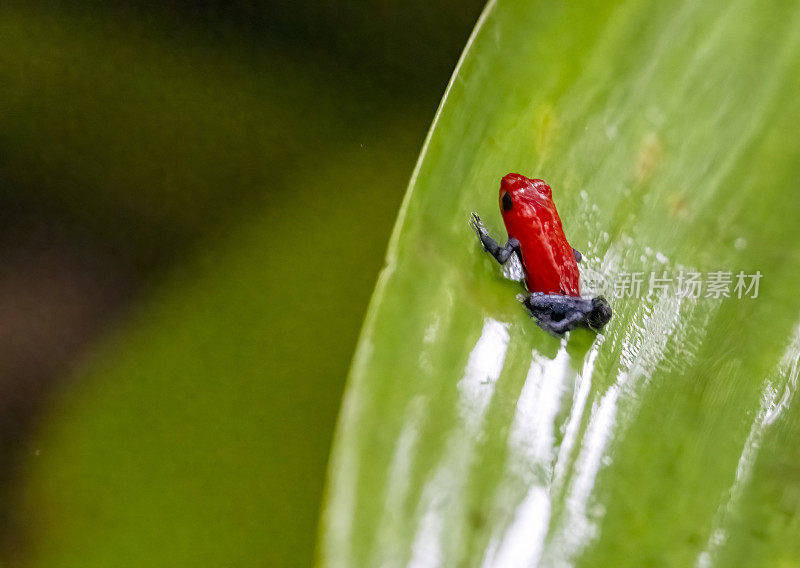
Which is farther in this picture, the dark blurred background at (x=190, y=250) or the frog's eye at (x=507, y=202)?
the dark blurred background at (x=190, y=250)

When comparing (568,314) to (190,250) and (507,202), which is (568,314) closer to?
(507,202)

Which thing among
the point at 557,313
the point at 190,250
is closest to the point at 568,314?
the point at 557,313

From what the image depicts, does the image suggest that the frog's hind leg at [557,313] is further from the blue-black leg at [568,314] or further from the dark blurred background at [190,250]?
the dark blurred background at [190,250]

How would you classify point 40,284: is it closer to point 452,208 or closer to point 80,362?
point 80,362

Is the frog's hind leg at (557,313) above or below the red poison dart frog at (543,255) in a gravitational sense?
below

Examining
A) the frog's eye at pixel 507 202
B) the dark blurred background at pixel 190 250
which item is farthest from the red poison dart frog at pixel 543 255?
the dark blurred background at pixel 190 250

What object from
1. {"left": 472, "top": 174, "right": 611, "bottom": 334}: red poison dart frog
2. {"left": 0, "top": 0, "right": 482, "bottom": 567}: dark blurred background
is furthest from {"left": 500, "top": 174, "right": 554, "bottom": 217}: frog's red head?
{"left": 0, "top": 0, "right": 482, "bottom": 567}: dark blurred background

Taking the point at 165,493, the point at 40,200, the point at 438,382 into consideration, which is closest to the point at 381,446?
the point at 438,382

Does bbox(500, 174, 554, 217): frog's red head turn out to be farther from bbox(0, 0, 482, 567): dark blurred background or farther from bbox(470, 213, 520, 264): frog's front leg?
bbox(0, 0, 482, 567): dark blurred background
